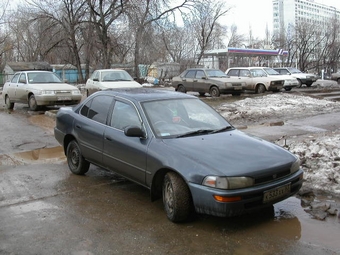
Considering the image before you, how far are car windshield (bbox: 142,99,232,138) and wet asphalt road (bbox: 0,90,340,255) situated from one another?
102 centimetres

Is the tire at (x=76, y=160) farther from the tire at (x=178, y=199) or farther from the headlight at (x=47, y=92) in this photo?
the headlight at (x=47, y=92)

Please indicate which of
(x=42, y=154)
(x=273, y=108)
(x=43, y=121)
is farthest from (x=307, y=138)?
(x=43, y=121)

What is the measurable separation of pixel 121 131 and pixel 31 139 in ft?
16.8

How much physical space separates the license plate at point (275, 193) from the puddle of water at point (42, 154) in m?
4.85

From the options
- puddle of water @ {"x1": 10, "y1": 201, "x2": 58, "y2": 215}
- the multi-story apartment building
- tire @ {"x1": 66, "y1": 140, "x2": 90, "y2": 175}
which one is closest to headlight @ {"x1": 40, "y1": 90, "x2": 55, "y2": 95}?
tire @ {"x1": 66, "y1": 140, "x2": 90, "y2": 175}

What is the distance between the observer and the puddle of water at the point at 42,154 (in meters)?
7.60

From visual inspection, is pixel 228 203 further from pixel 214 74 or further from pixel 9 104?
pixel 214 74

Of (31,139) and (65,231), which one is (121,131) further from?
(31,139)

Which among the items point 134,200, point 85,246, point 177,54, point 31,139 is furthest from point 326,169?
point 177,54

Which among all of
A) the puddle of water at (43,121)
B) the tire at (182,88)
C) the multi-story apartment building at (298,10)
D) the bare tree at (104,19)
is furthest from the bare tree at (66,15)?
the multi-story apartment building at (298,10)

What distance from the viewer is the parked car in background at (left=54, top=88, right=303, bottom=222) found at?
3.88 meters

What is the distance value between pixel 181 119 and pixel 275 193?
1.65m

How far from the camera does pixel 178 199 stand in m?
4.09

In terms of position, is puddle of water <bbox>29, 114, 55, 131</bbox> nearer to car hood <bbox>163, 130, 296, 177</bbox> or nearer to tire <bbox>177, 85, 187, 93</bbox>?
car hood <bbox>163, 130, 296, 177</bbox>
